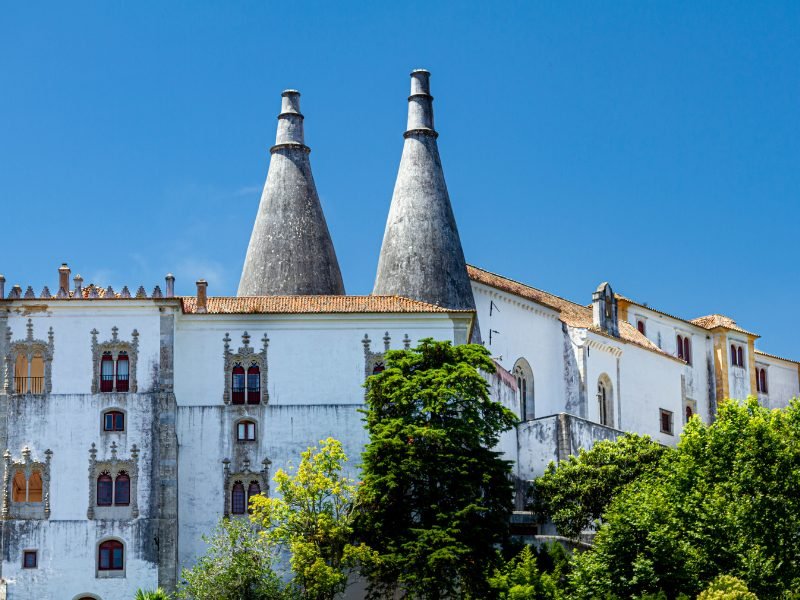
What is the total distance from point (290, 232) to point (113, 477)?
674 inches

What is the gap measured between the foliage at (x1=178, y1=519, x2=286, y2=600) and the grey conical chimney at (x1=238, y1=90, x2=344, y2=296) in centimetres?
1636

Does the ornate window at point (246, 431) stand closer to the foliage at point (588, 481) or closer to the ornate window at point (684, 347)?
the foliage at point (588, 481)

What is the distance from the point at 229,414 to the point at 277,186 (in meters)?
15.4

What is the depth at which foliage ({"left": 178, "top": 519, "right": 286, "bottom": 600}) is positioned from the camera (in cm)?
5453

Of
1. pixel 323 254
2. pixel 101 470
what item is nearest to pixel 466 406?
pixel 101 470

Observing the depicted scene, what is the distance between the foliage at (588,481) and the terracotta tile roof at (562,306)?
38.5 feet

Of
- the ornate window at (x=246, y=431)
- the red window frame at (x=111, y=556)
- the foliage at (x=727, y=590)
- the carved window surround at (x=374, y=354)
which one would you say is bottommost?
the foliage at (x=727, y=590)

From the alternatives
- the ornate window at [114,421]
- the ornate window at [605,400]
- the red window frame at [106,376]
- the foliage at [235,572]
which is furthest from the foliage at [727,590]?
the ornate window at [605,400]

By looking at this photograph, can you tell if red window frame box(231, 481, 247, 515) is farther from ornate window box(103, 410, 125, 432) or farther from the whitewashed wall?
the whitewashed wall

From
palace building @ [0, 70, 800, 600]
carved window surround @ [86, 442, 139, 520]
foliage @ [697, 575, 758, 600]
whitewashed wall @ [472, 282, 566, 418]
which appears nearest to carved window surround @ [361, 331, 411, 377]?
palace building @ [0, 70, 800, 600]

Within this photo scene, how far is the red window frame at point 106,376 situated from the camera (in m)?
60.2

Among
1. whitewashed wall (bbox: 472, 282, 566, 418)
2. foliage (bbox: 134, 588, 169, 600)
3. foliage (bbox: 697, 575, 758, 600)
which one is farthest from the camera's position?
whitewashed wall (bbox: 472, 282, 566, 418)

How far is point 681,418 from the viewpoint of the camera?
8788 cm

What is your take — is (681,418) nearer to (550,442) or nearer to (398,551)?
(550,442)
